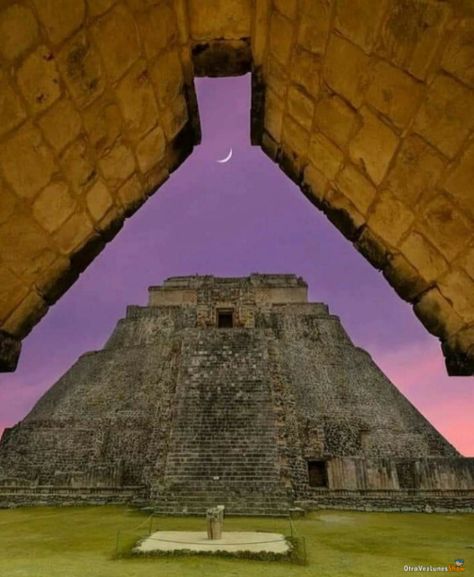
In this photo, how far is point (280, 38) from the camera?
205 cm

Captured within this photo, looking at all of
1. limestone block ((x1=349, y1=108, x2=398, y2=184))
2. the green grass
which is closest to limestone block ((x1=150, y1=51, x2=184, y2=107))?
limestone block ((x1=349, y1=108, x2=398, y2=184))

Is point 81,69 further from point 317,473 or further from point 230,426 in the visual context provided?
point 317,473

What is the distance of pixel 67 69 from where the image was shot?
1.71 m

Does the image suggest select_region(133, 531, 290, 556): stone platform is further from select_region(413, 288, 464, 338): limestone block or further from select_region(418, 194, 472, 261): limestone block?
select_region(418, 194, 472, 261): limestone block

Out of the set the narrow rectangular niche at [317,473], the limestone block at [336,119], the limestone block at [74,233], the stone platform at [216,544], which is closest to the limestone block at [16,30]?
the limestone block at [74,233]

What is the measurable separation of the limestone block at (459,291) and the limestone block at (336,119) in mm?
796

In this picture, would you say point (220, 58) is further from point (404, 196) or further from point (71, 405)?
point (71, 405)

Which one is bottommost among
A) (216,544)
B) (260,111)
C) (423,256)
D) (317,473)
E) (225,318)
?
(216,544)

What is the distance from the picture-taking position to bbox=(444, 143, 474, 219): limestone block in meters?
1.59

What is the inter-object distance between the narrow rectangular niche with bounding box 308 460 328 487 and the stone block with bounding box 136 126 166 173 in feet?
50.3

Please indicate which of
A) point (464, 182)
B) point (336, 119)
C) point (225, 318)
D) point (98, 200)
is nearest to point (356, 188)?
point (336, 119)

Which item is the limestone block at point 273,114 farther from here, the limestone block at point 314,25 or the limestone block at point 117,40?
the limestone block at point 117,40

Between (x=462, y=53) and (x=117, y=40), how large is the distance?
4.46ft

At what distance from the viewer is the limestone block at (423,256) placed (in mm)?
1926
